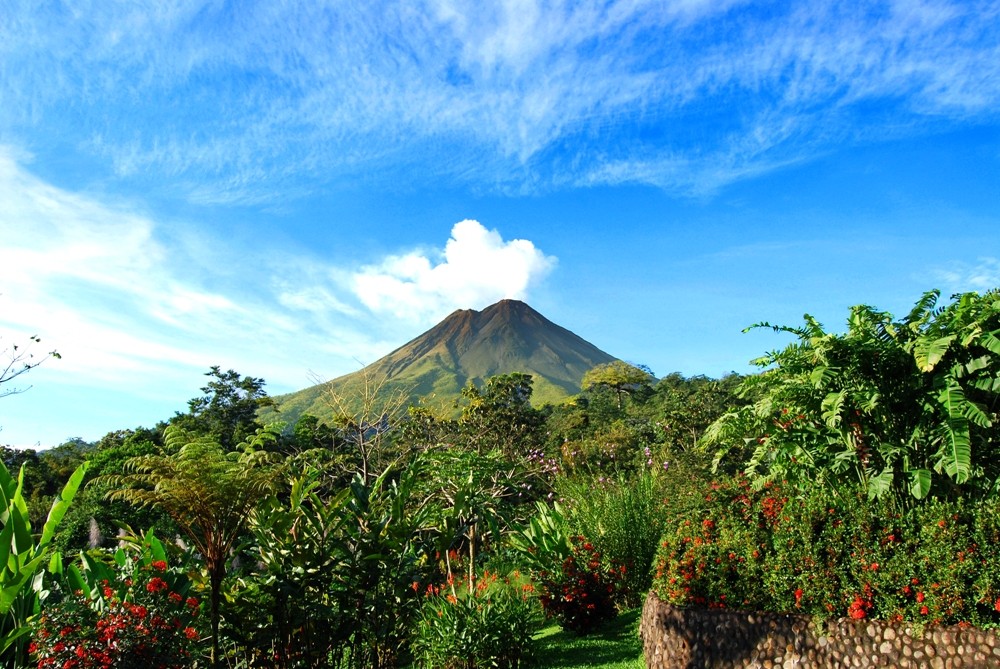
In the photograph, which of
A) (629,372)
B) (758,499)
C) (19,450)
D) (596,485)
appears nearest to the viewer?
(758,499)

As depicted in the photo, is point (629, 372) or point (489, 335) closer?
point (629, 372)

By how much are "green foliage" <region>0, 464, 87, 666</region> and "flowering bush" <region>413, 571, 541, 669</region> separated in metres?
2.65

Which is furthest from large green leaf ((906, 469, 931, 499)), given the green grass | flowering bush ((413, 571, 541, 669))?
flowering bush ((413, 571, 541, 669))

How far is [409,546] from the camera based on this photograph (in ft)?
19.0

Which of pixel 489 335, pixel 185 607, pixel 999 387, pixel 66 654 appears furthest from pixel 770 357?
pixel 489 335

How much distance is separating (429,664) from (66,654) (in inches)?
110

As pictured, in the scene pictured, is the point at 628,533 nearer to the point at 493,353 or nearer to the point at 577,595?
the point at 577,595

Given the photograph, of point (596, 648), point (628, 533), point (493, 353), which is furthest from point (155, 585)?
point (493, 353)

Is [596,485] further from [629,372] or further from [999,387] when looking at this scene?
[629,372]

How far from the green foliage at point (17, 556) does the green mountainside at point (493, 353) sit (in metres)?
111

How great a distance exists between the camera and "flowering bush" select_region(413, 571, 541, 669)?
6000 mm

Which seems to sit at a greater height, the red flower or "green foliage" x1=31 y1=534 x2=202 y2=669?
the red flower

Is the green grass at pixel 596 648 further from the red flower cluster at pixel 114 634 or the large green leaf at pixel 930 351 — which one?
the large green leaf at pixel 930 351

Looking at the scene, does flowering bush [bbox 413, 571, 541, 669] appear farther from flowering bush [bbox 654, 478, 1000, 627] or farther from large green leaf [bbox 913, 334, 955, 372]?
large green leaf [bbox 913, 334, 955, 372]
